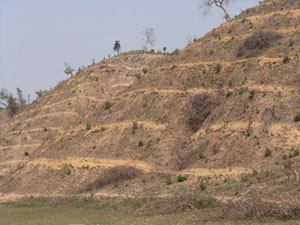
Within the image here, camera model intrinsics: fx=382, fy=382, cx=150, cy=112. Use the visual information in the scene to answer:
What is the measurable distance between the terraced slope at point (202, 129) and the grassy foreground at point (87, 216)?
2.49 m

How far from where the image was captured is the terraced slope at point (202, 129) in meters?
29.9

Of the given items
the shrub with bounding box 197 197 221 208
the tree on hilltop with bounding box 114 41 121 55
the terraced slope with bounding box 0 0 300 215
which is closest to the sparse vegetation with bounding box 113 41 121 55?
the tree on hilltop with bounding box 114 41 121 55

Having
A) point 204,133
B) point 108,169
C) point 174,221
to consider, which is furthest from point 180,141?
point 174,221

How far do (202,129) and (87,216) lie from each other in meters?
13.5

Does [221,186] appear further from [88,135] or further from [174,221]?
[88,135]

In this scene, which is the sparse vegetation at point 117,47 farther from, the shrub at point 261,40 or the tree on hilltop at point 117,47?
the shrub at point 261,40

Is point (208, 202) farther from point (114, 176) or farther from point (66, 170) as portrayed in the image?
point (66, 170)

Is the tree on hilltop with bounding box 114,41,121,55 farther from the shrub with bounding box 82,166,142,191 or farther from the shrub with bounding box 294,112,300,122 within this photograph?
the shrub with bounding box 294,112,300,122

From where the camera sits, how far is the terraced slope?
2986cm

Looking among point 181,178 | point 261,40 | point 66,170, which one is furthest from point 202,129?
point 66,170

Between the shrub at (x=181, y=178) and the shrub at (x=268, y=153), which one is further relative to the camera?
the shrub at (x=181, y=178)

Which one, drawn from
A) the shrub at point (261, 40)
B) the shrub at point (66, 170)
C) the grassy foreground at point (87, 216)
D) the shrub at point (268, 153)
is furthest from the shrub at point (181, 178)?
the shrub at point (261, 40)

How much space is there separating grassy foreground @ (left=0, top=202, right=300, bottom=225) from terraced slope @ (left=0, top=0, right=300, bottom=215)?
2494 mm

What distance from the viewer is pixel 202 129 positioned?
3591cm
